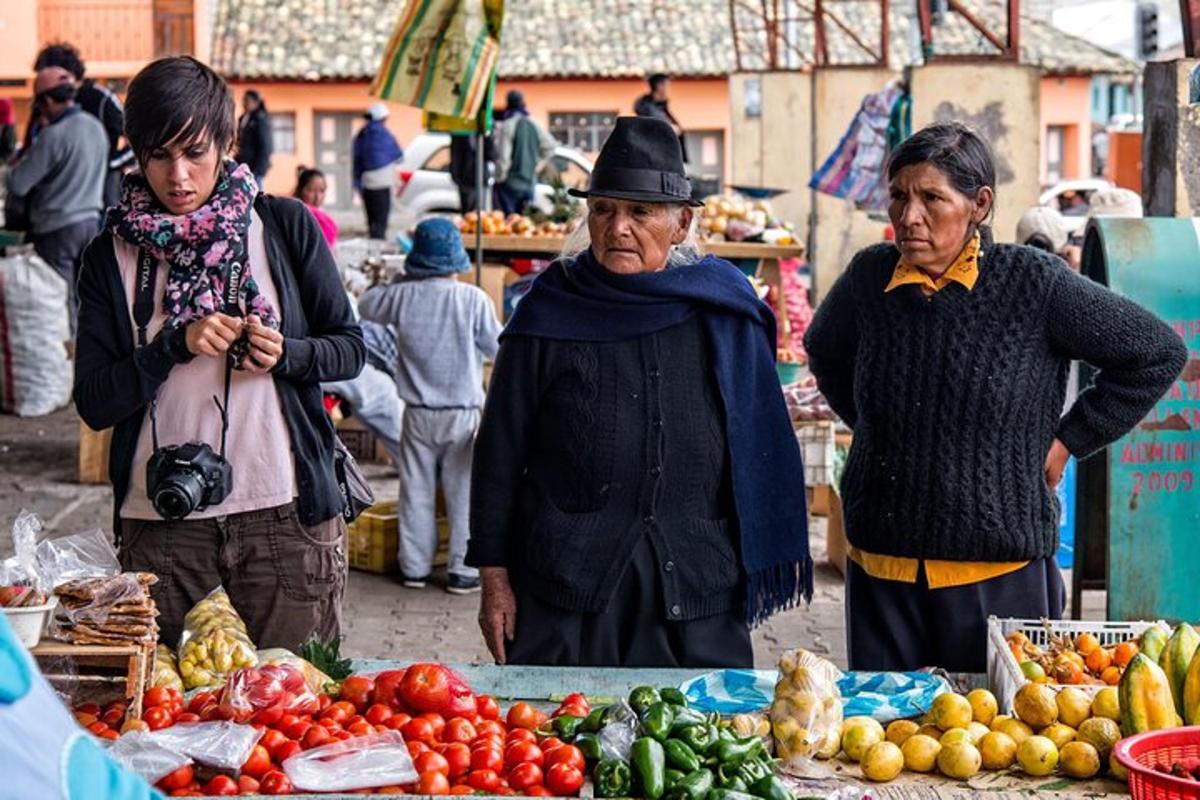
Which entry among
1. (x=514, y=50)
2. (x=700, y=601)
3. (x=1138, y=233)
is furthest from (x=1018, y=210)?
(x=514, y=50)

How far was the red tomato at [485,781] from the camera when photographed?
Result: 315 centimetres

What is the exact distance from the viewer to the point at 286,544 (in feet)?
13.1

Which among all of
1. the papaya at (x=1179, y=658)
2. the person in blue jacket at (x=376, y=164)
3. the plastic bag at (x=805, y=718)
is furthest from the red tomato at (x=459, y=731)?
the person in blue jacket at (x=376, y=164)

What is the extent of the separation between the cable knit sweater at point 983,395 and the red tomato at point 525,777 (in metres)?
1.25

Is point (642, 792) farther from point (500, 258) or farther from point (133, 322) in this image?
point (500, 258)

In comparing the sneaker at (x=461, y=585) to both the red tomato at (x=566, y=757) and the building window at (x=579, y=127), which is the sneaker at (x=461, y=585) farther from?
the building window at (x=579, y=127)

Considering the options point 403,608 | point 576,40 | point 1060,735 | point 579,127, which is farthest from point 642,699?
point 576,40

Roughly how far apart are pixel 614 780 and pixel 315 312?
4.72ft

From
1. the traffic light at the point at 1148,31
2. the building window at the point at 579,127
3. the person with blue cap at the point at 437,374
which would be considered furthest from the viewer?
the building window at the point at 579,127

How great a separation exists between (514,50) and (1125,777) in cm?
3406

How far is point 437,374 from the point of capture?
7.81 metres

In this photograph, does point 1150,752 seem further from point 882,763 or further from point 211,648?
point 211,648

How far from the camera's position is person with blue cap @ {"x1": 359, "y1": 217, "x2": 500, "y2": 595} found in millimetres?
7797

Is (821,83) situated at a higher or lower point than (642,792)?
higher
